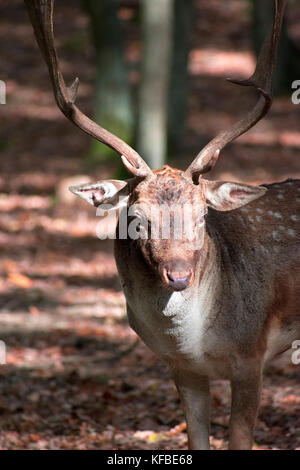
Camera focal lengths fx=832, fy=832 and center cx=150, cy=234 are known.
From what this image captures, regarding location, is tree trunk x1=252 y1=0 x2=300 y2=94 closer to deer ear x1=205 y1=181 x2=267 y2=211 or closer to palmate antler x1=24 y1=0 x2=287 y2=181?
palmate antler x1=24 y1=0 x2=287 y2=181

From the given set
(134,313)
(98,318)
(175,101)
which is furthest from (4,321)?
(175,101)

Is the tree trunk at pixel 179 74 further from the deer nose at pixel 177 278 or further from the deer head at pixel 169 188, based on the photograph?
the deer nose at pixel 177 278

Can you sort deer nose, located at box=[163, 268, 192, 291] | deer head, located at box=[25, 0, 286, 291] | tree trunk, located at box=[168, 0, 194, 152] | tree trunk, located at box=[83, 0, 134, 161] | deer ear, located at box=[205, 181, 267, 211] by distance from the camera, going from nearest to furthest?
deer nose, located at box=[163, 268, 192, 291] → deer head, located at box=[25, 0, 286, 291] → deer ear, located at box=[205, 181, 267, 211] → tree trunk, located at box=[168, 0, 194, 152] → tree trunk, located at box=[83, 0, 134, 161]

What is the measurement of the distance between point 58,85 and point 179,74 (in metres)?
10.3

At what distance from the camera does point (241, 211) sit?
18.4 ft

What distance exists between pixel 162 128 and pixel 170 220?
25.3 feet

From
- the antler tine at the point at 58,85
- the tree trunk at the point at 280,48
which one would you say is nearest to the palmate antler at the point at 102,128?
the antler tine at the point at 58,85

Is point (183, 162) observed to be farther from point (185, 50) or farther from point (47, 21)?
point (47, 21)

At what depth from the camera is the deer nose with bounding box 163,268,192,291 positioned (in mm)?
4562

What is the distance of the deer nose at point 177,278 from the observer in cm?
456

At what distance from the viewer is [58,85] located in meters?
5.44

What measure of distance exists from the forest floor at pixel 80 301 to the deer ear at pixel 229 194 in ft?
5.95

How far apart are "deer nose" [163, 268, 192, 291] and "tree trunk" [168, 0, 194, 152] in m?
10.7

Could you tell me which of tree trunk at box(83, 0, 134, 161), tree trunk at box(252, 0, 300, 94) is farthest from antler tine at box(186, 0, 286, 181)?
tree trunk at box(252, 0, 300, 94)
